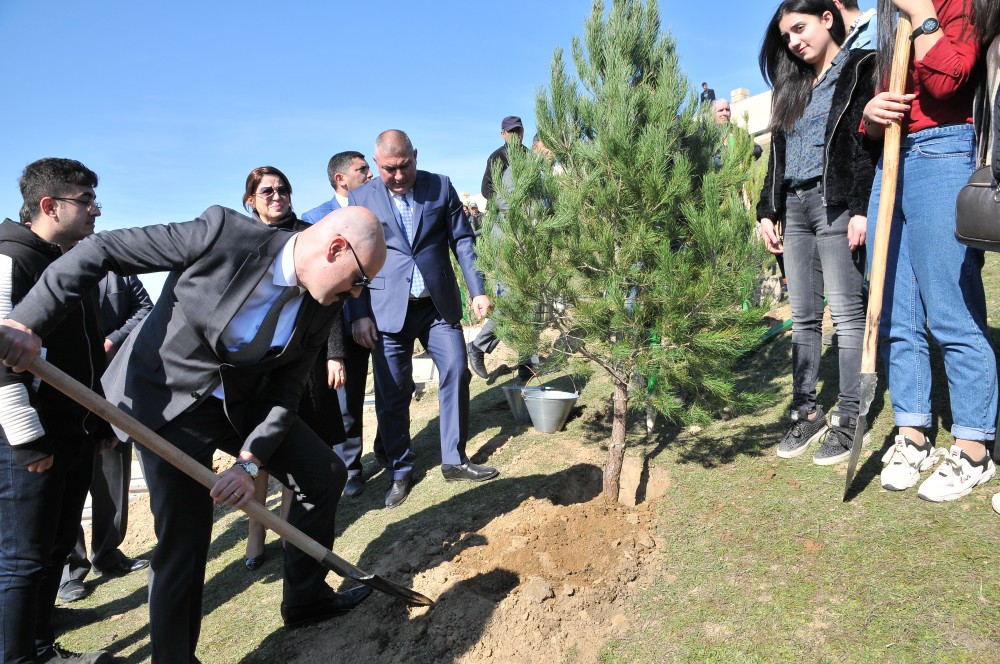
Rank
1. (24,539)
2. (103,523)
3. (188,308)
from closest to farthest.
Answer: (188,308) → (24,539) → (103,523)

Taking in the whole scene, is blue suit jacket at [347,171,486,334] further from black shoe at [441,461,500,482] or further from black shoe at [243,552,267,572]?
black shoe at [243,552,267,572]

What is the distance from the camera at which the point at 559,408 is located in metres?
4.42

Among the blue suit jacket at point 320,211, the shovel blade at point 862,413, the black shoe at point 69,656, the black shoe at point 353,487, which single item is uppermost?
the blue suit jacket at point 320,211

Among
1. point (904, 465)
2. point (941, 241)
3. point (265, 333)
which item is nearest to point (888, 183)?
point (941, 241)

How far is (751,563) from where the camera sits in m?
2.52

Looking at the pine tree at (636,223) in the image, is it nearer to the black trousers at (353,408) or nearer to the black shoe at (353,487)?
the black trousers at (353,408)

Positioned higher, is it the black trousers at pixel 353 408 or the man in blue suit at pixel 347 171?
the man in blue suit at pixel 347 171

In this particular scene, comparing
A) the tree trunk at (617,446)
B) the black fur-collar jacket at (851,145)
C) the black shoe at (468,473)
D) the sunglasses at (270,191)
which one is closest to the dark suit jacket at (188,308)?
the sunglasses at (270,191)

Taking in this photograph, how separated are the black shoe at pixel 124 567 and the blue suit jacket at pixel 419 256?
204 cm

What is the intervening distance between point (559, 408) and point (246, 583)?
2.18m

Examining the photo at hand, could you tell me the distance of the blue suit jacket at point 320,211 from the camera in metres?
4.36

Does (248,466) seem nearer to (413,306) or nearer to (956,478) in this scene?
(413,306)

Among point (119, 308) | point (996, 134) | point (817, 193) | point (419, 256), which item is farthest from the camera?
point (119, 308)

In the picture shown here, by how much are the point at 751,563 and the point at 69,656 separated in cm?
296
